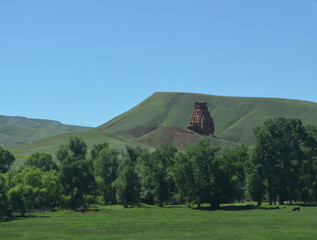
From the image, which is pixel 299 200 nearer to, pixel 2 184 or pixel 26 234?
pixel 2 184

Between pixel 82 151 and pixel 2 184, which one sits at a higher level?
pixel 82 151

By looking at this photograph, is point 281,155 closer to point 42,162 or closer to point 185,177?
point 185,177

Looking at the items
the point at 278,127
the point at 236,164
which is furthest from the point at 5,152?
the point at 278,127

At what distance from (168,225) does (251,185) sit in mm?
46613

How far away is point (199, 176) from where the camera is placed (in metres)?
108

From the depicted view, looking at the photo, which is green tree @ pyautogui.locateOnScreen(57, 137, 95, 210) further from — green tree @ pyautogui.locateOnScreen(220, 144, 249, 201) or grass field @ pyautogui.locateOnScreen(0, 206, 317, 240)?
grass field @ pyautogui.locateOnScreen(0, 206, 317, 240)

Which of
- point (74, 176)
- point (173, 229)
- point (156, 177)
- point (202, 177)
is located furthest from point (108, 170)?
point (173, 229)

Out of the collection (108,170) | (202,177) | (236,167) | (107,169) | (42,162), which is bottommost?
(202,177)

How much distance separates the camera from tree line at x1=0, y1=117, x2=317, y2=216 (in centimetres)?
10588

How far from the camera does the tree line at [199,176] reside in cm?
10588

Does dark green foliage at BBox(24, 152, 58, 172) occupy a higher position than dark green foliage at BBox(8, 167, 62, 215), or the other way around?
dark green foliage at BBox(24, 152, 58, 172)

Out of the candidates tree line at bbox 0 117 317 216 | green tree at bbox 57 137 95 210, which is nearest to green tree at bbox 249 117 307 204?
tree line at bbox 0 117 317 216

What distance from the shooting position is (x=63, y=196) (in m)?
116

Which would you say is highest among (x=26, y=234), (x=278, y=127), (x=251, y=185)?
(x=278, y=127)
